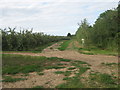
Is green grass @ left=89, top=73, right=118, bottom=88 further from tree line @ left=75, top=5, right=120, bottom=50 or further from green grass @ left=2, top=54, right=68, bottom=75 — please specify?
tree line @ left=75, top=5, right=120, bottom=50

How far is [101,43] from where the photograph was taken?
88.0 ft

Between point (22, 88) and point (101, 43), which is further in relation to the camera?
point (101, 43)

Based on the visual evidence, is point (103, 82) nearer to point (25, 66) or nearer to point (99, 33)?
point (25, 66)

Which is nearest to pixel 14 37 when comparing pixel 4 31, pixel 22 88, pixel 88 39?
pixel 4 31

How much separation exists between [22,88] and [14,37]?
1757cm

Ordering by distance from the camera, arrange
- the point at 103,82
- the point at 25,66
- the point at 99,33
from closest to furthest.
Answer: the point at 103,82 → the point at 25,66 → the point at 99,33

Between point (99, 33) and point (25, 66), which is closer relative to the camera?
point (25, 66)

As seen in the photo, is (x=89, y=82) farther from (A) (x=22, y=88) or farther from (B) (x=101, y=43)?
(B) (x=101, y=43)

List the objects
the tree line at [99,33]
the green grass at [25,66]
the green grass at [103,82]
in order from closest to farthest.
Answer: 1. the green grass at [103,82]
2. the green grass at [25,66]
3. the tree line at [99,33]

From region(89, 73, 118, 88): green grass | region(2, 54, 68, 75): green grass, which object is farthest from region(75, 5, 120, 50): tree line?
region(89, 73, 118, 88): green grass

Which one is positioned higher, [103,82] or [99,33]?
[99,33]

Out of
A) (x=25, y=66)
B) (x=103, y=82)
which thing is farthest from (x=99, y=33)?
(x=103, y=82)

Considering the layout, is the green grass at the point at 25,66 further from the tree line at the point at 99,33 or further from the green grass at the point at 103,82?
the tree line at the point at 99,33

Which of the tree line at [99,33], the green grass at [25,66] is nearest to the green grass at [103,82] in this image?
the green grass at [25,66]
